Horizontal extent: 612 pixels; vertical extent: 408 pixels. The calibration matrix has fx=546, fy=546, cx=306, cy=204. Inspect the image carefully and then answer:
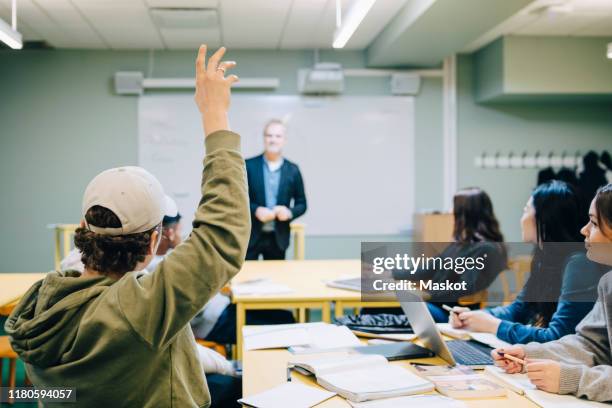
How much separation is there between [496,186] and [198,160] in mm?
3098

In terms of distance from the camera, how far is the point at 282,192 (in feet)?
13.6

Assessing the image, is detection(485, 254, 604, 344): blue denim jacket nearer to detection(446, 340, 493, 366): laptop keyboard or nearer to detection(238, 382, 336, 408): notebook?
detection(446, 340, 493, 366): laptop keyboard

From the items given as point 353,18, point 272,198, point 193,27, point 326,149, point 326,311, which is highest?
point 193,27

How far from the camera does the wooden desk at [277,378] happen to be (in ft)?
4.10

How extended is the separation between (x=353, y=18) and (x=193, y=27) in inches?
80.5

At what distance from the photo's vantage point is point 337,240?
18.3 ft

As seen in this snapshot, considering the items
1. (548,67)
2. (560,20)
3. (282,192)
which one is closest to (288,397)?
(282,192)

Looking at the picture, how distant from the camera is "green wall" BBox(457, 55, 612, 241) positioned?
569 centimetres

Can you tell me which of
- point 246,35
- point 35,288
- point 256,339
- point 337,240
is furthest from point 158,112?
point 35,288

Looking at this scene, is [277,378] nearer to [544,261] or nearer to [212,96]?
[212,96]

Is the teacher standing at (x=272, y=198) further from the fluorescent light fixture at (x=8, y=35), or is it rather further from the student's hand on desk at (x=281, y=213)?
the fluorescent light fixture at (x=8, y=35)

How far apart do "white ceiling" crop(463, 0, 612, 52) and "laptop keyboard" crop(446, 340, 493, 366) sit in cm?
327

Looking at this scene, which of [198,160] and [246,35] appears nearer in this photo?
[246,35]

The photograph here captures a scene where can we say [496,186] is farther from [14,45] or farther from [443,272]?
[14,45]
